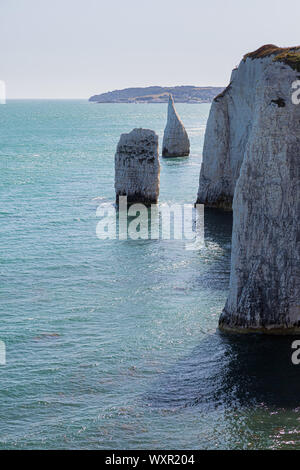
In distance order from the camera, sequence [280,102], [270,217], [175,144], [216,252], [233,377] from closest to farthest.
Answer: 1. [233,377]
2. [280,102]
3. [270,217]
4. [216,252]
5. [175,144]

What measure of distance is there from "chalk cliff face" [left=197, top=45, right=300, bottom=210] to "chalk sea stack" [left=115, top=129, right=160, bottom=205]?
3.28 metres

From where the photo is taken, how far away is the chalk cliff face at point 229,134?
3894 centimetres

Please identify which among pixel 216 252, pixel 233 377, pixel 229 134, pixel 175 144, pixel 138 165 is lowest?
pixel 233 377

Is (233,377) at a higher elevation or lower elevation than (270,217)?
lower

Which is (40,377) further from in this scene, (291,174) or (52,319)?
(291,174)

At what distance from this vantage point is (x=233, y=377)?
66.4 feet

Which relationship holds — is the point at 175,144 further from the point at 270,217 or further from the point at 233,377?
the point at 233,377

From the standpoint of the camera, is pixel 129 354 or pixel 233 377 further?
pixel 129 354

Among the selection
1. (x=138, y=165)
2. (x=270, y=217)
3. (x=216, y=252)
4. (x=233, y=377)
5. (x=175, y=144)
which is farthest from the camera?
(x=175, y=144)

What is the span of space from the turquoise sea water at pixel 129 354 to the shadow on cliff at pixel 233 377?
0.11ft

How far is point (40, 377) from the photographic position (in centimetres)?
2044

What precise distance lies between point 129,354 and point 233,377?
12.0 ft

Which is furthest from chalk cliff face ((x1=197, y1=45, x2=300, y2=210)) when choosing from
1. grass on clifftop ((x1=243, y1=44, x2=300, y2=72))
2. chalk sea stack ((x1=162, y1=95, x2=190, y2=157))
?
chalk sea stack ((x1=162, y1=95, x2=190, y2=157))

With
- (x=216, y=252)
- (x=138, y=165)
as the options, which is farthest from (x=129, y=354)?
(x=138, y=165)
